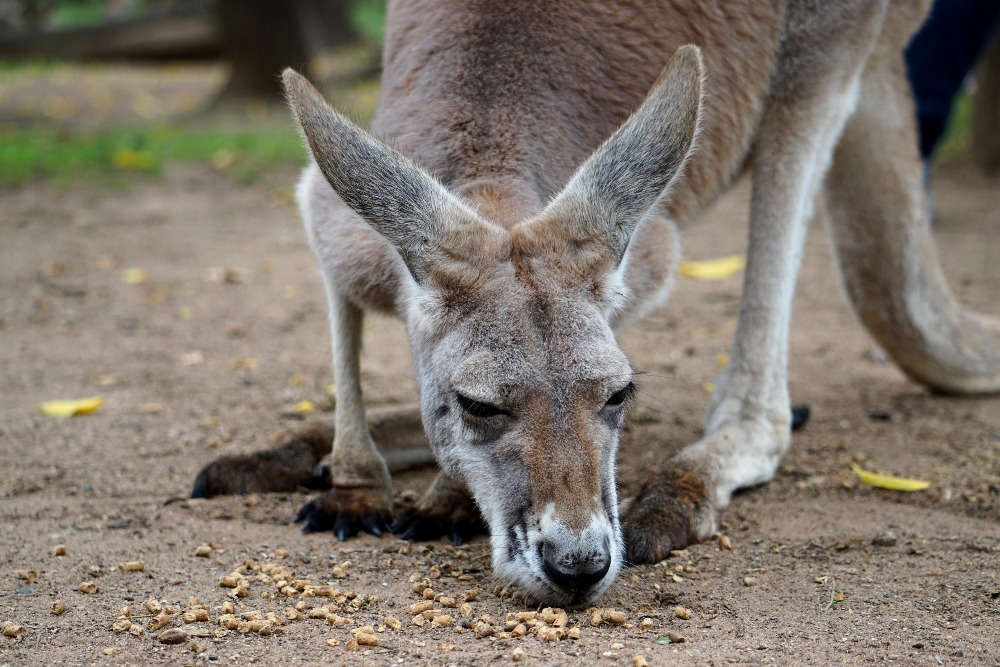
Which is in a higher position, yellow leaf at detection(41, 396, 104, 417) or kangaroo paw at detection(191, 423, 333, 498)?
kangaroo paw at detection(191, 423, 333, 498)

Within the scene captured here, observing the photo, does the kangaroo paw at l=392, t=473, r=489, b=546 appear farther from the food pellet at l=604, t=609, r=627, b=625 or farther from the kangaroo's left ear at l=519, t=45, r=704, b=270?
the kangaroo's left ear at l=519, t=45, r=704, b=270

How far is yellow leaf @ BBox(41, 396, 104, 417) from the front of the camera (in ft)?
13.3

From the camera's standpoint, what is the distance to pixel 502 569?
2471mm

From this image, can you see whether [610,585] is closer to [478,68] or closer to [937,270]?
[478,68]

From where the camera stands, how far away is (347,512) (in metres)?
3.09

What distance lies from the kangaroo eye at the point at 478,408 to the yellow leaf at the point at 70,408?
2.05 metres

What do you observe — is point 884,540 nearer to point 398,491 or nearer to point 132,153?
point 398,491

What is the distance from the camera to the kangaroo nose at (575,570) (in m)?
2.33

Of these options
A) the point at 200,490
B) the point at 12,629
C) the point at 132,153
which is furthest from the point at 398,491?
the point at 132,153

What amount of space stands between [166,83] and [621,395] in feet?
39.5

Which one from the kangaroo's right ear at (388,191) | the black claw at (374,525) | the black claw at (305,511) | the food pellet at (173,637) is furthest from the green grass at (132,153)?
the food pellet at (173,637)

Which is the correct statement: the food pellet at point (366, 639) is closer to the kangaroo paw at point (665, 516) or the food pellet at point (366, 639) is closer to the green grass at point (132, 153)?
the kangaroo paw at point (665, 516)

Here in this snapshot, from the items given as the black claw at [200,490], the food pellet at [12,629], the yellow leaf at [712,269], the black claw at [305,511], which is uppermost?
the yellow leaf at [712,269]

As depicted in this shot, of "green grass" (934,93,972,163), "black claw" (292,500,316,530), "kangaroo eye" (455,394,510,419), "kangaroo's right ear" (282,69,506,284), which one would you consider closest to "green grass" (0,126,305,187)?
"green grass" (934,93,972,163)
